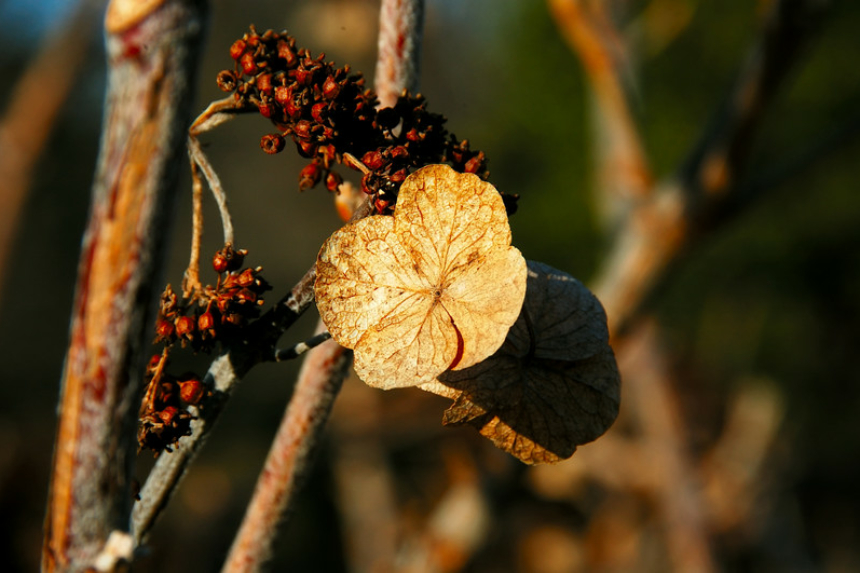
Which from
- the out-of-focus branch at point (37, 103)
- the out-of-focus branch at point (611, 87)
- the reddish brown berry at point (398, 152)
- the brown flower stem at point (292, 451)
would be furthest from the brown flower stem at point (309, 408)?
the out-of-focus branch at point (37, 103)

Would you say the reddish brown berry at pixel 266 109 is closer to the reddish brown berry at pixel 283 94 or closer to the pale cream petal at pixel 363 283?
the reddish brown berry at pixel 283 94

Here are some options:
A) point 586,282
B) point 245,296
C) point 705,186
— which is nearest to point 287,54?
point 245,296

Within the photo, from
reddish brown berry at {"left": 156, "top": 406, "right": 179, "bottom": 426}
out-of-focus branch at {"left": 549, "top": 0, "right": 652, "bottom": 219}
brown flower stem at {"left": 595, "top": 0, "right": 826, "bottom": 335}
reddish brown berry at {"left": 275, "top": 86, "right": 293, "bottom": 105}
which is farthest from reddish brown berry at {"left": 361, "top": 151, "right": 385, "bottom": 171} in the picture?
out-of-focus branch at {"left": 549, "top": 0, "right": 652, "bottom": 219}

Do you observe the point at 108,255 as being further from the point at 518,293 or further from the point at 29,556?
the point at 29,556

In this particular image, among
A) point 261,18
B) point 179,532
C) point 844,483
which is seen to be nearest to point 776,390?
point 844,483

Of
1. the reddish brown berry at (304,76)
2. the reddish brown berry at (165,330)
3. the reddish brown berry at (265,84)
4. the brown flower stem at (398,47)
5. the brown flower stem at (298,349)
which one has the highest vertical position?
the brown flower stem at (398,47)

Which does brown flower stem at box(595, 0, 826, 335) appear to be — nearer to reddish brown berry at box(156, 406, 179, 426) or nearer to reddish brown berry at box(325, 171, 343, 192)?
reddish brown berry at box(325, 171, 343, 192)
